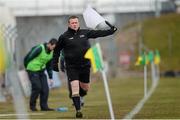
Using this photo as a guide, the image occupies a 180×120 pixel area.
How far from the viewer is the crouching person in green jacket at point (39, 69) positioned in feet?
61.0

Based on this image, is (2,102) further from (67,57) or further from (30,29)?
(30,29)

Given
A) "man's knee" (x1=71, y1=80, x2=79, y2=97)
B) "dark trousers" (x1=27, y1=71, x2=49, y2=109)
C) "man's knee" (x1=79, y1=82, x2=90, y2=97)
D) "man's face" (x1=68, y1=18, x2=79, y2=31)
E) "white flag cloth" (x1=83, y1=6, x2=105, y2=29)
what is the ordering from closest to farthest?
"white flag cloth" (x1=83, y1=6, x2=105, y2=29)
"man's face" (x1=68, y1=18, x2=79, y2=31)
"man's knee" (x1=71, y1=80, x2=79, y2=97)
"man's knee" (x1=79, y1=82, x2=90, y2=97)
"dark trousers" (x1=27, y1=71, x2=49, y2=109)

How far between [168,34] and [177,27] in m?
2.80

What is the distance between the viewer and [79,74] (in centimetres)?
1560

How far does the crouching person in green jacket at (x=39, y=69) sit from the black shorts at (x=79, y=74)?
287 centimetres

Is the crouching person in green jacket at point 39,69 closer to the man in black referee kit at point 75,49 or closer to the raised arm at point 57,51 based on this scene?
the raised arm at point 57,51

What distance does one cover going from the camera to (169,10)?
97.5 metres

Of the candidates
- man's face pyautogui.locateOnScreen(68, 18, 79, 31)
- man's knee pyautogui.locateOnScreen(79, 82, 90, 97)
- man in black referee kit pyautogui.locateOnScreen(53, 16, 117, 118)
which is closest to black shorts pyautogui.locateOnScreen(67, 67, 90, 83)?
man in black referee kit pyautogui.locateOnScreen(53, 16, 117, 118)

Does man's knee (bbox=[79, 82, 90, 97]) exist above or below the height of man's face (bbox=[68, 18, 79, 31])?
below

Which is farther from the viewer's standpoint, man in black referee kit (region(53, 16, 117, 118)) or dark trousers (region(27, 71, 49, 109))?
dark trousers (region(27, 71, 49, 109))

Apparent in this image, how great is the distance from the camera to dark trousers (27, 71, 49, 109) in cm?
1872

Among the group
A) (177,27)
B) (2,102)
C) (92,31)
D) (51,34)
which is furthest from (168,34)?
(92,31)

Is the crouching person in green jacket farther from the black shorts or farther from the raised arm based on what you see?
the black shorts

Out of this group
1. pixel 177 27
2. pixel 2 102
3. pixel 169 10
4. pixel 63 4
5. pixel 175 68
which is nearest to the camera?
pixel 2 102
